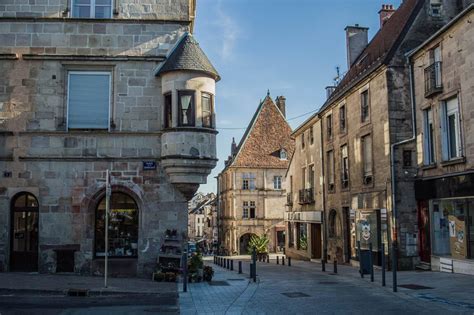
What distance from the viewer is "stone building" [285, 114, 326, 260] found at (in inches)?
1218

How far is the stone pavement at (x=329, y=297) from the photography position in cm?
1040

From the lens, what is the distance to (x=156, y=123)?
16.1 m

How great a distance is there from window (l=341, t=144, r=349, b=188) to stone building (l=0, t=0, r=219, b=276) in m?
11.5

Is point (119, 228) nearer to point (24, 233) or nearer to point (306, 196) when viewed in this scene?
point (24, 233)

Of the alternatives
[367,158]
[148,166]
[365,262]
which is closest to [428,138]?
[367,158]

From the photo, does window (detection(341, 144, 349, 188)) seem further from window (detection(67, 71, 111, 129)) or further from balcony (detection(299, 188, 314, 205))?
→ window (detection(67, 71, 111, 129))

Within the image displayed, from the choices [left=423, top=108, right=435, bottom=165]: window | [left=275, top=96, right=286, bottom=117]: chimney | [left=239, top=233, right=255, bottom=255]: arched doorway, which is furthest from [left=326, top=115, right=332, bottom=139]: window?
[left=275, top=96, right=286, bottom=117]: chimney

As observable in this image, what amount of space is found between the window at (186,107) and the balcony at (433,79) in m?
8.68

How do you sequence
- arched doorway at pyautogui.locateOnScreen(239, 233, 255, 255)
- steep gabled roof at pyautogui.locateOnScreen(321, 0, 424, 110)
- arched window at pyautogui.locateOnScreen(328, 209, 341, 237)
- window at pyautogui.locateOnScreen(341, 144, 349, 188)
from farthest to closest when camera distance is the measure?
arched doorway at pyautogui.locateOnScreen(239, 233, 255, 255) < arched window at pyautogui.locateOnScreen(328, 209, 341, 237) < window at pyautogui.locateOnScreen(341, 144, 349, 188) < steep gabled roof at pyautogui.locateOnScreen(321, 0, 424, 110)

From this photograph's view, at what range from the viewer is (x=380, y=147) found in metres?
21.6

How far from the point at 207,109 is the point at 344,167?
1226 cm

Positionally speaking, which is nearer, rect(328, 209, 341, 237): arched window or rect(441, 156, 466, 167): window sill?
rect(441, 156, 466, 167): window sill

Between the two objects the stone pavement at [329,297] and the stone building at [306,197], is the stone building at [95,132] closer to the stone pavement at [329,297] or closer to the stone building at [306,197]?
the stone pavement at [329,297]

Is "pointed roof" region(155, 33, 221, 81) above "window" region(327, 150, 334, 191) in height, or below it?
above
